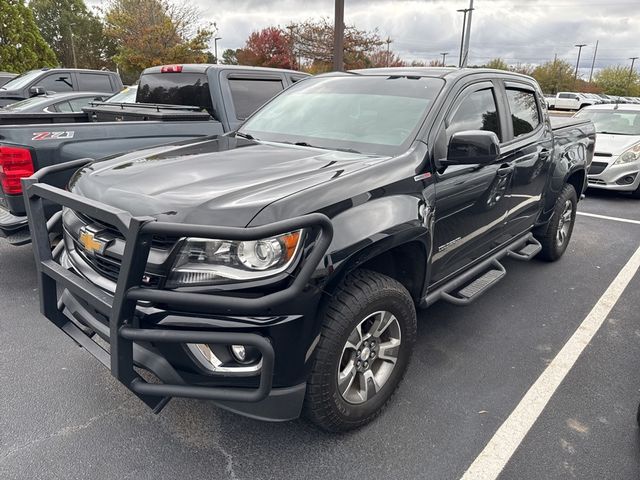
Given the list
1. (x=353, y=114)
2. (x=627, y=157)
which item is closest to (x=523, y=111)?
(x=353, y=114)

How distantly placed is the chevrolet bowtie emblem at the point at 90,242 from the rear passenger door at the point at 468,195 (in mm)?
1825

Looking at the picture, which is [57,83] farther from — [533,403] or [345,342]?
[533,403]

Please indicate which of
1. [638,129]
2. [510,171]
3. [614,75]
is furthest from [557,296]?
Result: [614,75]

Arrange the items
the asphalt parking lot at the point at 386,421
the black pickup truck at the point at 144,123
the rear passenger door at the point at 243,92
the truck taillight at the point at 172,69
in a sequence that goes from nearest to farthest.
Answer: the asphalt parking lot at the point at 386,421
the black pickup truck at the point at 144,123
the rear passenger door at the point at 243,92
the truck taillight at the point at 172,69

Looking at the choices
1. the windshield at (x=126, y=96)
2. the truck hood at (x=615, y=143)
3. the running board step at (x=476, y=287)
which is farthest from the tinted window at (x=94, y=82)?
the running board step at (x=476, y=287)

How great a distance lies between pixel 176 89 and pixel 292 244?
13.7 ft

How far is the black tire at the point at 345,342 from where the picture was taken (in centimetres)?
219

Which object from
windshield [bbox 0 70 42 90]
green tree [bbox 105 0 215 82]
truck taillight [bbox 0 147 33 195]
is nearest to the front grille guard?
truck taillight [bbox 0 147 33 195]

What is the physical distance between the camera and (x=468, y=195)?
3170mm

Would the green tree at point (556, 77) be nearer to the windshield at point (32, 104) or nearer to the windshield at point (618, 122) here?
the windshield at point (618, 122)

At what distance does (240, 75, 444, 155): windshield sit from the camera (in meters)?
3.02

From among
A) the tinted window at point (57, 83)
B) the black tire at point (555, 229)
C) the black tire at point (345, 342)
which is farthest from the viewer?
the tinted window at point (57, 83)

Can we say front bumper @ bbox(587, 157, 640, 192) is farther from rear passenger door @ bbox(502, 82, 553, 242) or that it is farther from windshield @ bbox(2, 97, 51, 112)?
windshield @ bbox(2, 97, 51, 112)

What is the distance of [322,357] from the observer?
2.17 meters
